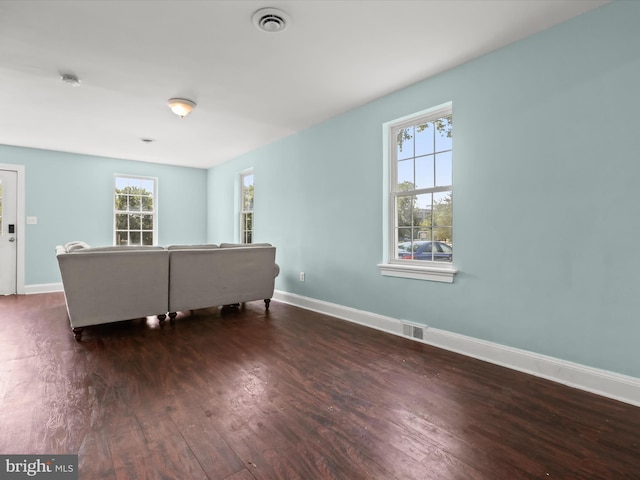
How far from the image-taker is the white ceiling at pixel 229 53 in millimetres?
2188

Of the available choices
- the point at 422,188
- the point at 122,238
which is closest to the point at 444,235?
the point at 422,188

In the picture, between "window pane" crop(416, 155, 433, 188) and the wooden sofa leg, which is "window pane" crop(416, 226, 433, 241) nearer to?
"window pane" crop(416, 155, 433, 188)

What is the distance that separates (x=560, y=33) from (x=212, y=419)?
132 inches

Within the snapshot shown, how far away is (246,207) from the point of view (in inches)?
248

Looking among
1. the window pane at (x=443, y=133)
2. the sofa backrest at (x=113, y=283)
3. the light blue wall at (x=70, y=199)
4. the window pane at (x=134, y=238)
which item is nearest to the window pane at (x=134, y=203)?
the light blue wall at (x=70, y=199)

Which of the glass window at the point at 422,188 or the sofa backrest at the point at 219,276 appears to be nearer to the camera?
the glass window at the point at 422,188

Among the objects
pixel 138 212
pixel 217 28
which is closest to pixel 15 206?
pixel 138 212

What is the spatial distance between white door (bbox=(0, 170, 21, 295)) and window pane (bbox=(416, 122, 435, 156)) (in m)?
6.37

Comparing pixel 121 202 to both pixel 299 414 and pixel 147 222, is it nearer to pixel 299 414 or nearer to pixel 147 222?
pixel 147 222

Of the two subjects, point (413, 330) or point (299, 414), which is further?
point (413, 330)

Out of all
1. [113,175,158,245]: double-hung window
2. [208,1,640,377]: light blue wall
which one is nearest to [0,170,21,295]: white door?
[113,175,158,245]: double-hung window

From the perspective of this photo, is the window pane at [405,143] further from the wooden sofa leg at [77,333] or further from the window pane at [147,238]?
the window pane at [147,238]

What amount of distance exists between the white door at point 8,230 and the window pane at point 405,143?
6.17 meters

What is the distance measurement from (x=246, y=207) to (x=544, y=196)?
496 cm
